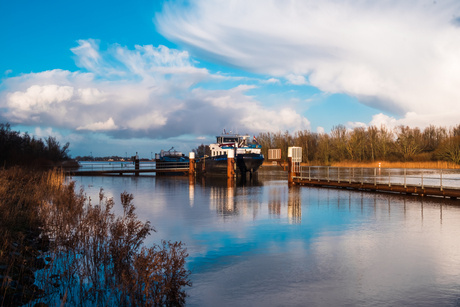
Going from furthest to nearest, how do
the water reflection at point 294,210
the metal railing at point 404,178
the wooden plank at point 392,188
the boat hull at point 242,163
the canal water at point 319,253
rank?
the boat hull at point 242,163, the metal railing at point 404,178, the wooden plank at point 392,188, the water reflection at point 294,210, the canal water at point 319,253

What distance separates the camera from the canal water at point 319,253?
594 centimetres

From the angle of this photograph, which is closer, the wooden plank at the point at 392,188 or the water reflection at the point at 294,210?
the water reflection at the point at 294,210

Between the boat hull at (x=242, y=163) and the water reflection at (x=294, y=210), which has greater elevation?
the boat hull at (x=242, y=163)

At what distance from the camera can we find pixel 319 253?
8.31 metres

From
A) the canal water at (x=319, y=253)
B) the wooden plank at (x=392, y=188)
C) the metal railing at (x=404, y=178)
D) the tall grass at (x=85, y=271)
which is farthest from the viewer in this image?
the metal railing at (x=404, y=178)

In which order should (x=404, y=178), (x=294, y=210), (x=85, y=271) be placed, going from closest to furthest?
(x=85, y=271)
(x=294, y=210)
(x=404, y=178)

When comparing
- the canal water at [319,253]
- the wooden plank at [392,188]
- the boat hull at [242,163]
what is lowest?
the canal water at [319,253]

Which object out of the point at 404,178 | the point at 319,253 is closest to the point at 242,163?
the point at 404,178

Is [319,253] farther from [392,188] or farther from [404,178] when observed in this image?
[404,178]

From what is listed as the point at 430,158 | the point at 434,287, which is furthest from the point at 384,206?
the point at 430,158

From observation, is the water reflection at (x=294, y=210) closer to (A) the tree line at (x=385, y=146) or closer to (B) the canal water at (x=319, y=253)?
(B) the canal water at (x=319, y=253)

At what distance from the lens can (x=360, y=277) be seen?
668 cm

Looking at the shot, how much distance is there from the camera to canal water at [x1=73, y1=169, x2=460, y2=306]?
5.94 meters

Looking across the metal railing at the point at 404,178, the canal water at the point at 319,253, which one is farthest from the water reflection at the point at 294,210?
the metal railing at the point at 404,178
